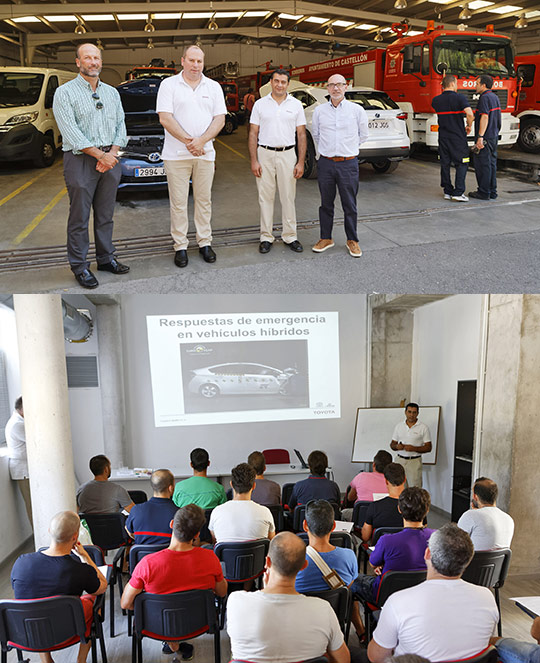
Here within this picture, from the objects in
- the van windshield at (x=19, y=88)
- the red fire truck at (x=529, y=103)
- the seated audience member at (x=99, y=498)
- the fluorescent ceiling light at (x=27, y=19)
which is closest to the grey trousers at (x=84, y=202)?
the seated audience member at (x=99, y=498)

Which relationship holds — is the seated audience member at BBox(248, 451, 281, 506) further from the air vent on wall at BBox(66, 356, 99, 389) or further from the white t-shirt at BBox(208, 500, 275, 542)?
the air vent on wall at BBox(66, 356, 99, 389)

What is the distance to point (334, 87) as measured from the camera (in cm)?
426

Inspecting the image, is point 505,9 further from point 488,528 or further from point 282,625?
point 282,625

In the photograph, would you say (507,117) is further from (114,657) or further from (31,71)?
(114,657)

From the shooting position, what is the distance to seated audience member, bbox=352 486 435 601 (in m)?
2.90

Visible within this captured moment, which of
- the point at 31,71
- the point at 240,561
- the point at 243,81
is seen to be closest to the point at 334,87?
the point at 240,561

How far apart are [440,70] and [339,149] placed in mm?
4746

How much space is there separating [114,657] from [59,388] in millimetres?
1898

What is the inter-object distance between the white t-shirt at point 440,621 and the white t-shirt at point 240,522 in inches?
55.0

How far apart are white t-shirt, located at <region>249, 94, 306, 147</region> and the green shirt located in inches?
103

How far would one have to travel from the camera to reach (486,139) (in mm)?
6062

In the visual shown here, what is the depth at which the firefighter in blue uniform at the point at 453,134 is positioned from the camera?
19.8 feet

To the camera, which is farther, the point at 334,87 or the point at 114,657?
the point at 334,87

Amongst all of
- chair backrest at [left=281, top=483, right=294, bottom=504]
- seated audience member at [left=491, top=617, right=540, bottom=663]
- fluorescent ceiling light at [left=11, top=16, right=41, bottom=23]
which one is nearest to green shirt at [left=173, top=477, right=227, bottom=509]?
chair backrest at [left=281, top=483, right=294, bottom=504]
